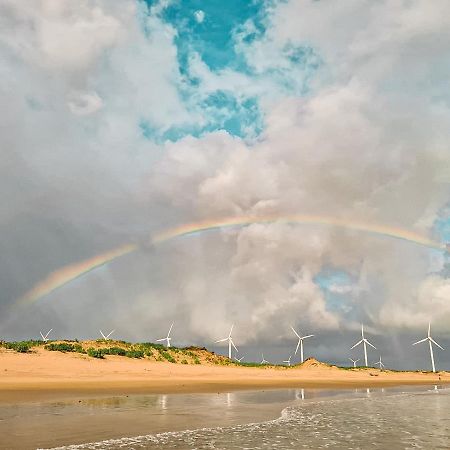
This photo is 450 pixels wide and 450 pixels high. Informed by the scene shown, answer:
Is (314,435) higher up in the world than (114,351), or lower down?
lower down

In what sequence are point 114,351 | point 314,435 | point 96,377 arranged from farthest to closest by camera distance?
point 114,351
point 96,377
point 314,435

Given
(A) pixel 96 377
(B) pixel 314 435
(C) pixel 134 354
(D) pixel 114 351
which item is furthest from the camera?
(C) pixel 134 354

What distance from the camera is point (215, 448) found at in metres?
14.1

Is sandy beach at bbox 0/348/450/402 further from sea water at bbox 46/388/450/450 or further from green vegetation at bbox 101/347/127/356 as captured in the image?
sea water at bbox 46/388/450/450

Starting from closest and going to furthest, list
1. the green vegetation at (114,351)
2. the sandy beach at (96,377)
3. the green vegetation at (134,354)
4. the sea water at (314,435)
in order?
1. the sea water at (314,435)
2. the sandy beach at (96,377)
3. the green vegetation at (114,351)
4. the green vegetation at (134,354)

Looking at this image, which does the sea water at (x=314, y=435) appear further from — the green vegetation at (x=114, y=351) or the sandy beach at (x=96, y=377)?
the green vegetation at (x=114, y=351)

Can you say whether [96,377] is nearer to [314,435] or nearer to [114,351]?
[114,351]

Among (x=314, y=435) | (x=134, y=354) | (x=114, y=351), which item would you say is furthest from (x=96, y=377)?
(x=314, y=435)

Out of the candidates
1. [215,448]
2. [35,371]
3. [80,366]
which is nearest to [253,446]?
[215,448]

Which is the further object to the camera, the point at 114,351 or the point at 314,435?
the point at 114,351

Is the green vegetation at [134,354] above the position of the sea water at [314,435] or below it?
above

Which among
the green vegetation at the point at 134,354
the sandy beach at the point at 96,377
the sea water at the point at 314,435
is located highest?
the green vegetation at the point at 134,354

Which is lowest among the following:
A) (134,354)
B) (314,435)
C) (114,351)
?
(314,435)

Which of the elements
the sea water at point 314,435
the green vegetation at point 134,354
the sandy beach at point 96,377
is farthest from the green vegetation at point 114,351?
the sea water at point 314,435
